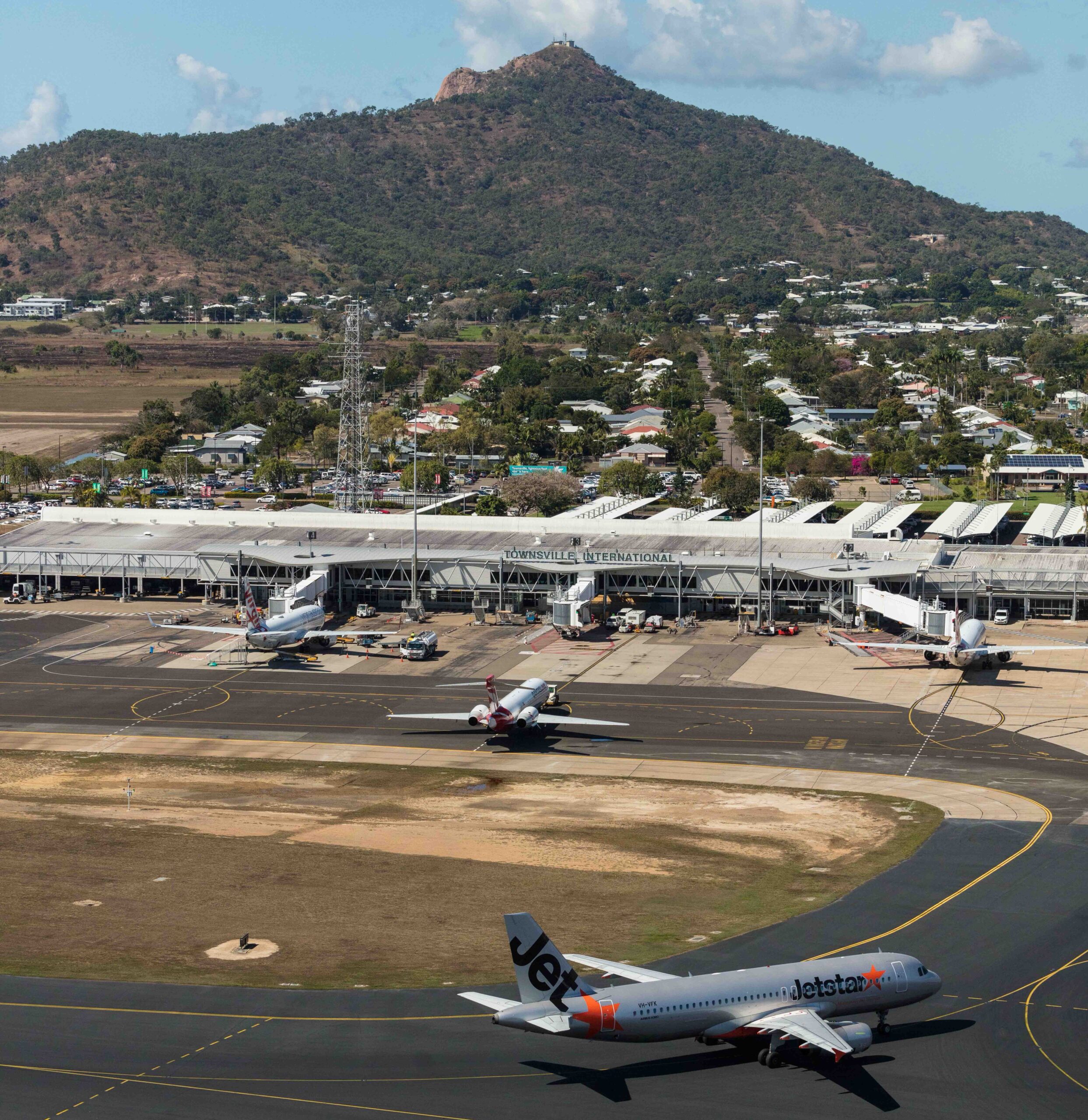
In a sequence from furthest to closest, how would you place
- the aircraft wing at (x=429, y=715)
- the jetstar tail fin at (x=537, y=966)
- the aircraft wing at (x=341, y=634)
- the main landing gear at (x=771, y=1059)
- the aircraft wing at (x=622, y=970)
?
the aircraft wing at (x=341, y=634) → the aircraft wing at (x=429, y=715) → the aircraft wing at (x=622, y=970) → the main landing gear at (x=771, y=1059) → the jetstar tail fin at (x=537, y=966)

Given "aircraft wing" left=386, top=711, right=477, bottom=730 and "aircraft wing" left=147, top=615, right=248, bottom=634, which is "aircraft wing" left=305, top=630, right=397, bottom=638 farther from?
"aircraft wing" left=386, top=711, right=477, bottom=730

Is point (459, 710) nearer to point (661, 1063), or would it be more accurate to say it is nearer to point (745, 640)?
point (745, 640)


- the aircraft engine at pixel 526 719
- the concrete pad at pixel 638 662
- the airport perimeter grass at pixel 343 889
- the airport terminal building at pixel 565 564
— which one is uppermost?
the airport terminal building at pixel 565 564

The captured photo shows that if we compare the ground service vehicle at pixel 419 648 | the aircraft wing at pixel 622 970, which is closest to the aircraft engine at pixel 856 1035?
the aircraft wing at pixel 622 970

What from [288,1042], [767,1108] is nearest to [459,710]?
[288,1042]

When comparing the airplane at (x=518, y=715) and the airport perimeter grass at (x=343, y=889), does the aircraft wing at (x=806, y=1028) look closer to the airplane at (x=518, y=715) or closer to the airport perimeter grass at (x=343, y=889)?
the airport perimeter grass at (x=343, y=889)
